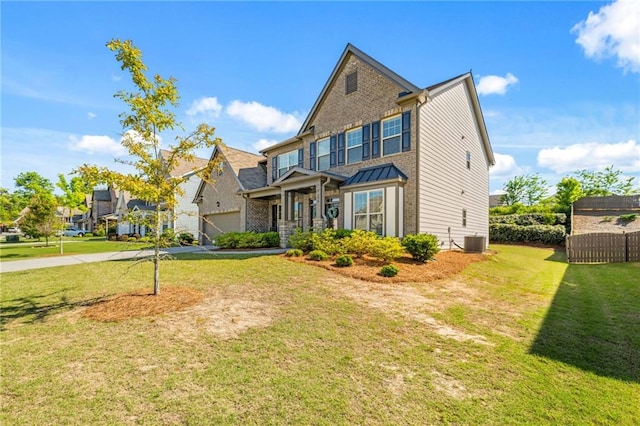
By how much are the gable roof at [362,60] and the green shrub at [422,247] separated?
682 cm

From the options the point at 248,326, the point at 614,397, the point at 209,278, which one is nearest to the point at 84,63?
the point at 209,278

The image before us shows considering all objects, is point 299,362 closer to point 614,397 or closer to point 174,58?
point 614,397

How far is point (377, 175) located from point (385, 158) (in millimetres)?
1163

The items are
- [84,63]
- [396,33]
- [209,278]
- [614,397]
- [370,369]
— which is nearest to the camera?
[614,397]

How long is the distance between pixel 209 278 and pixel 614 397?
27.3ft

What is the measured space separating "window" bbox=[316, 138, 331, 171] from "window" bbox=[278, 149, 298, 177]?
8.55 feet

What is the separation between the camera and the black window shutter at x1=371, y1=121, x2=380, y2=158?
47.8ft

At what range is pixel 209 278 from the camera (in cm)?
841

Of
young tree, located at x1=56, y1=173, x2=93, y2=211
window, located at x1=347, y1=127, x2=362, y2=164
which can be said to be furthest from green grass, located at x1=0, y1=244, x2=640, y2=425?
young tree, located at x1=56, y1=173, x2=93, y2=211

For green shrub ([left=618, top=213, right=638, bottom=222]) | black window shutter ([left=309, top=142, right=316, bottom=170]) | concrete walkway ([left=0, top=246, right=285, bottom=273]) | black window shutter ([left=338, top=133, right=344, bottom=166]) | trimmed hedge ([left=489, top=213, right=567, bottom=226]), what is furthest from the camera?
trimmed hedge ([left=489, top=213, right=567, bottom=226])

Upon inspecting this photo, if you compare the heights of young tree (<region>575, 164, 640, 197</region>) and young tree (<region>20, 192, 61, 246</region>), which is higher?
young tree (<region>575, 164, 640, 197</region>)

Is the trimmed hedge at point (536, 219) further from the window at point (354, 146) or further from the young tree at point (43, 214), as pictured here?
the young tree at point (43, 214)

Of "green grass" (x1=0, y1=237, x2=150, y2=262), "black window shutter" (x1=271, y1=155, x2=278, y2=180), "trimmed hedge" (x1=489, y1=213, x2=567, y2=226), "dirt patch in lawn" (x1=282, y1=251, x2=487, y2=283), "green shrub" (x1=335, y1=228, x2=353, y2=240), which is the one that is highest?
"black window shutter" (x1=271, y1=155, x2=278, y2=180)

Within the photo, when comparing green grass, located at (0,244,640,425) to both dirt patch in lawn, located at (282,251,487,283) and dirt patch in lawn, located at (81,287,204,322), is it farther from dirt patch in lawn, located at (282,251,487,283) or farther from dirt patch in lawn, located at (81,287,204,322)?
dirt patch in lawn, located at (282,251,487,283)
